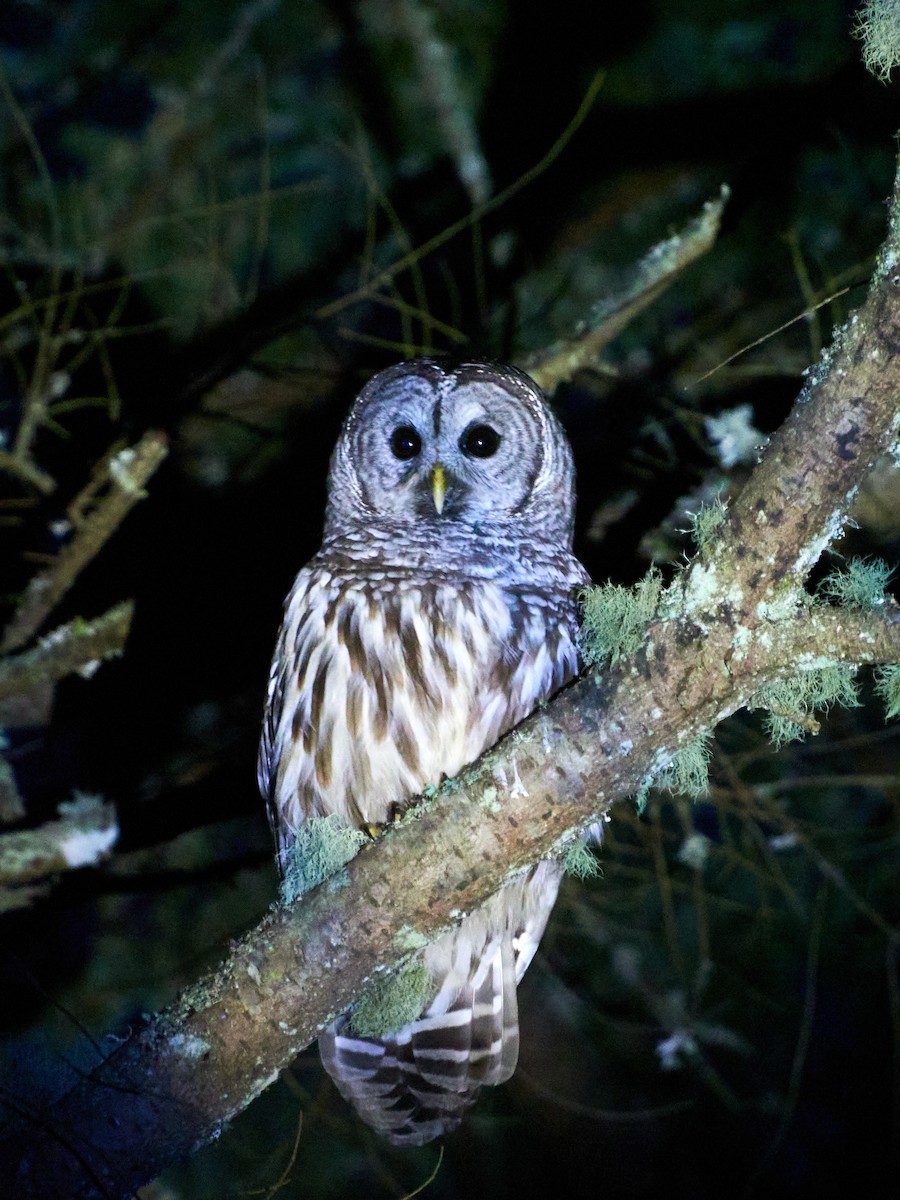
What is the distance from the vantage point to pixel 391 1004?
250 cm

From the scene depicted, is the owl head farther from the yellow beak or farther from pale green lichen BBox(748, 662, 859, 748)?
pale green lichen BBox(748, 662, 859, 748)

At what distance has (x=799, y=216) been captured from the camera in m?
5.09

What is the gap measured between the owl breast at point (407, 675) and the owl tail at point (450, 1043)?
51cm

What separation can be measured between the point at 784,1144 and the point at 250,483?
4.03 metres

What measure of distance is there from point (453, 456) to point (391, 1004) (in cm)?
133

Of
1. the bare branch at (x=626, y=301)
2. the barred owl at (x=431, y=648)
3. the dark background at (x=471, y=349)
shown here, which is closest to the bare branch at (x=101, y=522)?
the dark background at (x=471, y=349)

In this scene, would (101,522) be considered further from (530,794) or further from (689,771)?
(689,771)

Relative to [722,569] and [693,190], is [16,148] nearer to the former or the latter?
[693,190]

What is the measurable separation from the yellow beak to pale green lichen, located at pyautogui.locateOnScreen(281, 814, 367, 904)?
0.84 meters

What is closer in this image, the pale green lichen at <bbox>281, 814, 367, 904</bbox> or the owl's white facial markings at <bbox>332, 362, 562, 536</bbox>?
the pale green lichen at <bbox>281, 814, 367, 904</bbox>

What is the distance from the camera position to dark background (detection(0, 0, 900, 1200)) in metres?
4.22

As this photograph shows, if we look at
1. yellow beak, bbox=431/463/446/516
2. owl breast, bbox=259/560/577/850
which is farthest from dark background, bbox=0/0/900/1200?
owl breast, bbox=259/560/577/850

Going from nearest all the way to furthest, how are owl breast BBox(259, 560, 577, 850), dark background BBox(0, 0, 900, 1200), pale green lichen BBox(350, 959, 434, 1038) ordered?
pale green lichen BBox(350, 959, 434, 1038), owl breast BBox(259, 560, 577, 850), dark background BBox(0, 0, 900, 1200)

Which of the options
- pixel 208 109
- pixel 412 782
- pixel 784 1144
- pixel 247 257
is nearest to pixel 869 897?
pixel 784 1144
